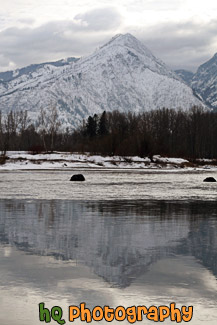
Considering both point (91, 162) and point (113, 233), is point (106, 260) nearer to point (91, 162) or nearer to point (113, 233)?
point (113, 233)

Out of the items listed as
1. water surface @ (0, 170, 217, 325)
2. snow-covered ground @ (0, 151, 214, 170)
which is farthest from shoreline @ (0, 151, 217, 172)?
water surface @ (0, 170, 217, 325)

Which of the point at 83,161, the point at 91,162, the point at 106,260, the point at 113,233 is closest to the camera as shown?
the point at 106,260

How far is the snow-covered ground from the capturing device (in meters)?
94.3

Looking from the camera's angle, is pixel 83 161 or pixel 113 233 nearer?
pixel 113 233

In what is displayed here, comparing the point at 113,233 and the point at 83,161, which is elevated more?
the point at 83,161

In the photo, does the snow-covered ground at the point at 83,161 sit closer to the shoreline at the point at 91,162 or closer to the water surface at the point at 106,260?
the shoreline at the point at 91,162

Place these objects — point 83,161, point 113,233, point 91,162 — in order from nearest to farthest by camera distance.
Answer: point 113,233, point 83,161, point 91,162

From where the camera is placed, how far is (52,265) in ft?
38.4

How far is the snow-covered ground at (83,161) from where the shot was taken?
94312 millimetres

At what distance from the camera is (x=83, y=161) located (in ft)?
341

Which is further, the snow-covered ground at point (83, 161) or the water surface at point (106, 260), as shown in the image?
the snow-covered ground at point (83, 161)

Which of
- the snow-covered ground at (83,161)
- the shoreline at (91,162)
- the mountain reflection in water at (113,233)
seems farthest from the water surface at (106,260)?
the snow-covered ground at (83,161)

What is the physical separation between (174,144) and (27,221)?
15369cm

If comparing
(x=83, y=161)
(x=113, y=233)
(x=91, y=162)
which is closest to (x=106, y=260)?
(x=113, y=233)
